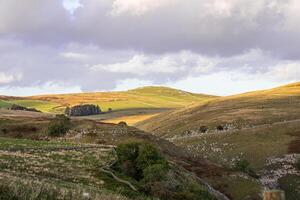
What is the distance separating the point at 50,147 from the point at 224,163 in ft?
136

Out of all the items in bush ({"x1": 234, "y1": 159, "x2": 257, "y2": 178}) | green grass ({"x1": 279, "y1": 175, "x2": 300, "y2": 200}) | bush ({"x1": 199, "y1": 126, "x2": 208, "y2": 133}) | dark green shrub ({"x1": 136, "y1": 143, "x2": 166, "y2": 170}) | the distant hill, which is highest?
dark green shrub ({"x1": 136, "y1": 143, "x2": 166, "y2": 170})

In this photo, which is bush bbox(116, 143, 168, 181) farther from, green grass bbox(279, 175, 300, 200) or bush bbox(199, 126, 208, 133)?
bush bbox(199, 126, 208, 133)

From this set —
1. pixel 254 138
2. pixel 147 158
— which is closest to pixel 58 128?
pixel 254 138

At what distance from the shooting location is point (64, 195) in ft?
44.7

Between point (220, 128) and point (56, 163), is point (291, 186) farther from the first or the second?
point (220, 128)

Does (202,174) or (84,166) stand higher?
(84,166)

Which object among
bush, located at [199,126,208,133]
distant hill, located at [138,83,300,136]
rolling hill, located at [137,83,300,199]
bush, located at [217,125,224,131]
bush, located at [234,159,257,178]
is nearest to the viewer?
bush, located at [234,159,257,178]

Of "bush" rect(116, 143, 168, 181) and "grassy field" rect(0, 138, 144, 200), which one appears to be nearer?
"grassy field" rect(0, 138, 144, 200)

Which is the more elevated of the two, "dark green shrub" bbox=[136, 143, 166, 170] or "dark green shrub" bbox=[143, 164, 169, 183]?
"dark green shrub" bbox=[136, 143, 166, 170]

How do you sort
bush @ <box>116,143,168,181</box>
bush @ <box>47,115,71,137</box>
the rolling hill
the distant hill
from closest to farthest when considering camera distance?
bush @ <box>116,143,168,181</box>, the rolling hill, bush @ <box>47,115,71,137</box>, the distant hill

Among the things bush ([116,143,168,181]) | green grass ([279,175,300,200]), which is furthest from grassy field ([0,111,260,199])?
green grass ([279,175,300,200])

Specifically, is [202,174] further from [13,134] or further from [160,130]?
[160,130]

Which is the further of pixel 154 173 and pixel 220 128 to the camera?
pixel 220 128

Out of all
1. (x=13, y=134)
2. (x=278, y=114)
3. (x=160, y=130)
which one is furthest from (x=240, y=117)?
(x=13, y=134)
